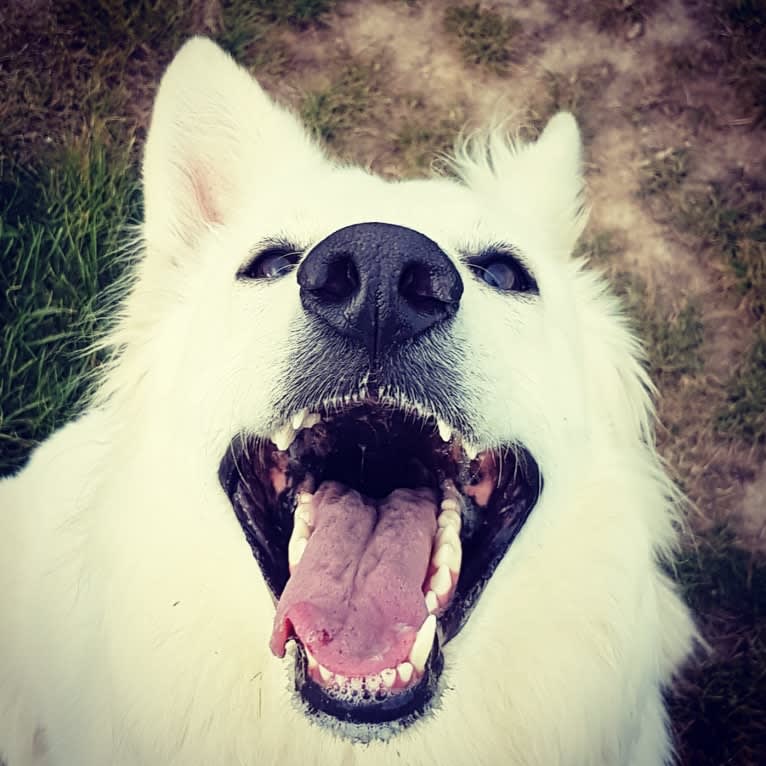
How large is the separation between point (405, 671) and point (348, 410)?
604mm

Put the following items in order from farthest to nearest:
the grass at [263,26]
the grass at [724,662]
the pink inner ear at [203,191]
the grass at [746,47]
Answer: the grass at [746,47], the grass at [263,26], the grass at [724,662], the pink inner ear at [203,191]

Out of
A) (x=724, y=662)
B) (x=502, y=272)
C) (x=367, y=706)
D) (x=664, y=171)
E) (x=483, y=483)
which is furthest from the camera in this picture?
(x=664, y=171)

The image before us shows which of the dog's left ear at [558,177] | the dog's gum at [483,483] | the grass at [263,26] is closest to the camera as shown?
the dog's gum at [483,483]

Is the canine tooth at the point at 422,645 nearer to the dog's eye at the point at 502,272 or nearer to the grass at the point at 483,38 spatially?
the dog's eye at the point at 502,272

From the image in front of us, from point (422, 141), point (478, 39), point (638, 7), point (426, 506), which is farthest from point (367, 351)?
point (638, 7)

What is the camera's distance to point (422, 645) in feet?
5.49

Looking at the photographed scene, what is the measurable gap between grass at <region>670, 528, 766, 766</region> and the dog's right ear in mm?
2464

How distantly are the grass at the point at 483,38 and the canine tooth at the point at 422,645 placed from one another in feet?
10.1

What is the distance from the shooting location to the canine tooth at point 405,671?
1.67 m

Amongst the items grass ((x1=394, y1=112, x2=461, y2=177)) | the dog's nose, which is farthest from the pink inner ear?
grass ((x1=394, y1=112, x2=461, y2=177))

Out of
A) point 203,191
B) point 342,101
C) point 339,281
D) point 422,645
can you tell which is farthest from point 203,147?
point 342,101

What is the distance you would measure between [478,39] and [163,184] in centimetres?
239

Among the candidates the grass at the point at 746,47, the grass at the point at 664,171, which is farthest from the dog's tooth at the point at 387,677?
the grass at the point at 746,47

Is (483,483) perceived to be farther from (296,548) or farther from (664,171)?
(664,171)
